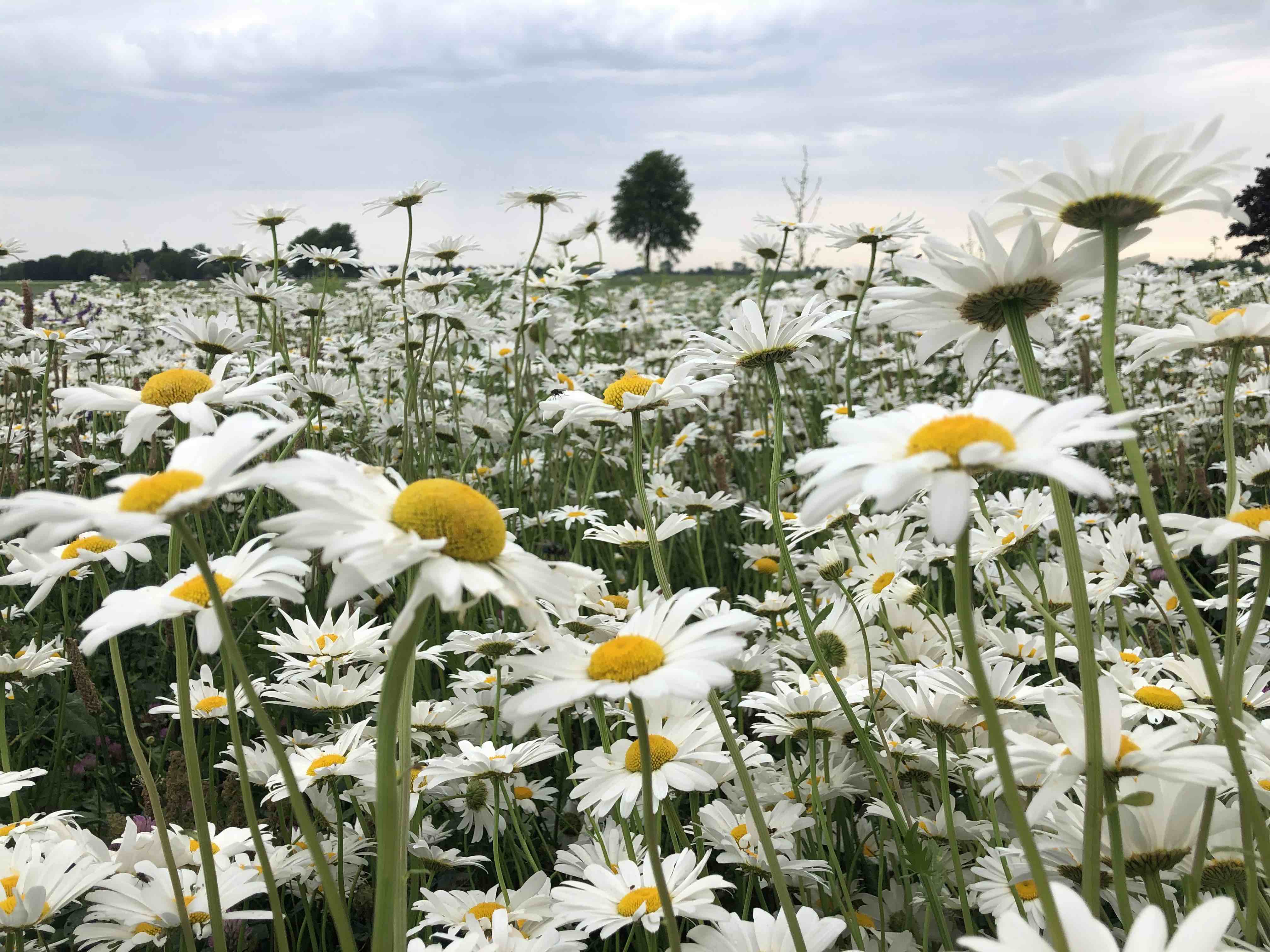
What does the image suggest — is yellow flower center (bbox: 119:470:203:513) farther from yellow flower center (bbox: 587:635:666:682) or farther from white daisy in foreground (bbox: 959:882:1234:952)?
white daisy in foreground (bbox: 959:882:1234:952)

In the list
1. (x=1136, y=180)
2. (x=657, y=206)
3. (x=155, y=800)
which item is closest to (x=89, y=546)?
(x=155, y=800)

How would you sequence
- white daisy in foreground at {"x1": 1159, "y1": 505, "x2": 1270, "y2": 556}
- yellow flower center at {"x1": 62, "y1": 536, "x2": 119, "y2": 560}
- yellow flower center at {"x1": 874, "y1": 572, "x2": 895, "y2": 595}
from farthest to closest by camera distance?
yellow flower center at {"x1": 874, "y1": 572, "x2": 895, "y2": 595} < yellow flower center at {"x1": 62, "y1": 536, "x2": 119, "y2": 560} < white daisy in foreground at {"x1": 1159, "y1": 505, "x2": 1270, "y2": 556}

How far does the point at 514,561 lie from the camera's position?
3.51ft

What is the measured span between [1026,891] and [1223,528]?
75 centimetres

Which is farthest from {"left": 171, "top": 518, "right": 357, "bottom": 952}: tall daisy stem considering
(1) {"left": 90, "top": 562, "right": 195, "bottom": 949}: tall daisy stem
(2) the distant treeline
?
(2) the distant treeline

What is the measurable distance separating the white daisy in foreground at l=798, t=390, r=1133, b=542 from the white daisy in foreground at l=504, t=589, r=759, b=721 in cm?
23

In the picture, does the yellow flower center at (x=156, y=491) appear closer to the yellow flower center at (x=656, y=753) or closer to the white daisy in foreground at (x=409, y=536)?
the white daisy in foreground at (x=409, y=536)

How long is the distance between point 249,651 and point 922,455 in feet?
9.90

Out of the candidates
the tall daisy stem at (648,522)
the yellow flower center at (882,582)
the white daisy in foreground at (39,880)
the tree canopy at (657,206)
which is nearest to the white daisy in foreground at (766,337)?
the tall daisy stem at (648,522)

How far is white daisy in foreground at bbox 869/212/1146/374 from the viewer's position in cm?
129

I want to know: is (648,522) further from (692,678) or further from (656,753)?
(692,678)

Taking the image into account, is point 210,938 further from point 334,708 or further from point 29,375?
point 29,375

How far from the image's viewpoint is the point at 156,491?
3.34 ft

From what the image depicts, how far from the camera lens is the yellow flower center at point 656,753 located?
166 centimetres
